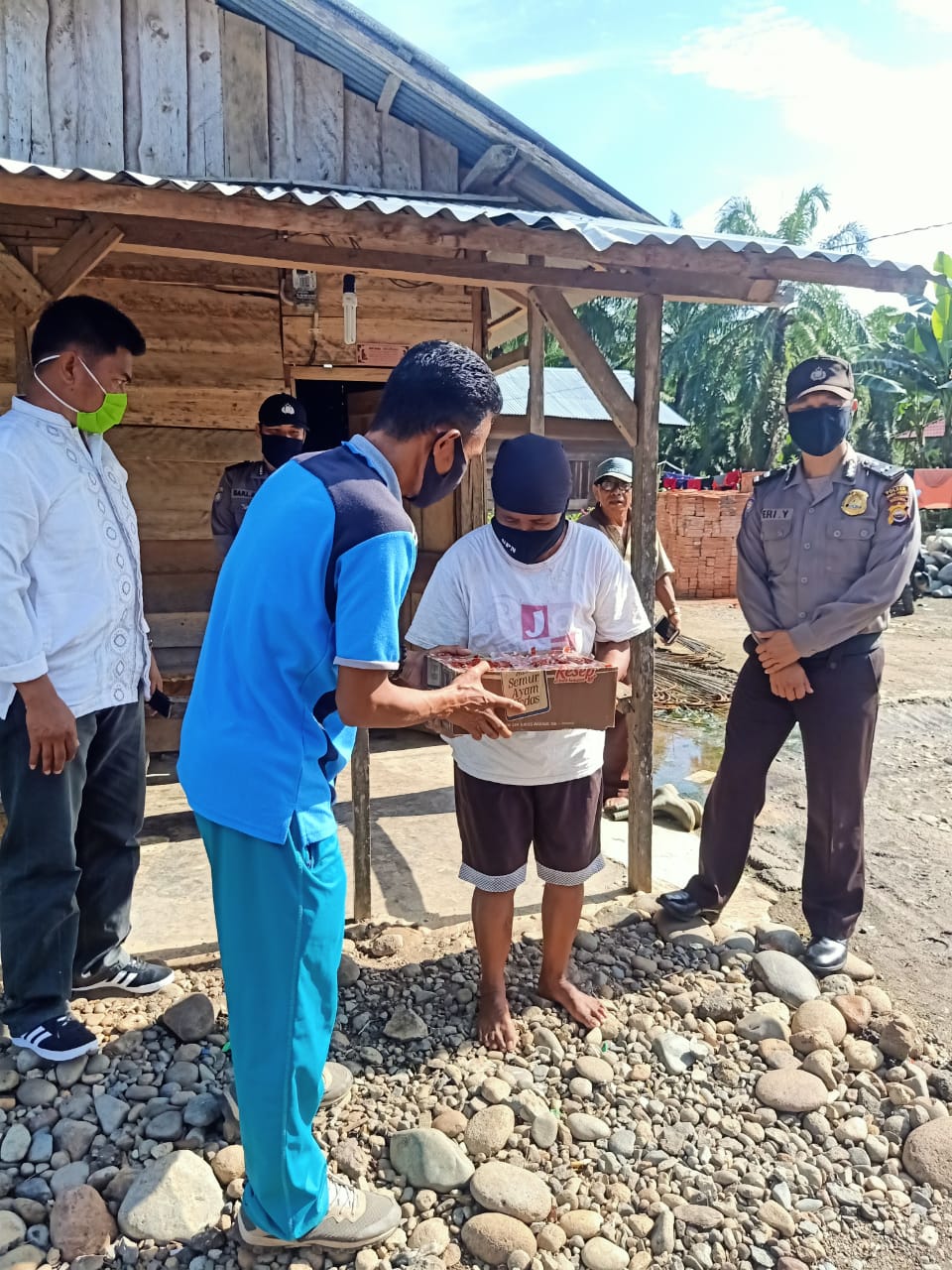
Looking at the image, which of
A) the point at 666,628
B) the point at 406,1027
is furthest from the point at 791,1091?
the point at 666,628

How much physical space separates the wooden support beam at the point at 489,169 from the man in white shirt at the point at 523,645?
382 centimetres

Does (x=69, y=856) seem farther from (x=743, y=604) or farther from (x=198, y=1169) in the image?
(x=743, y=604)

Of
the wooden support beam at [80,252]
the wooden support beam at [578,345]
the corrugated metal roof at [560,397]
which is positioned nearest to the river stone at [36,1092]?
the wooden support beam at [80,252]

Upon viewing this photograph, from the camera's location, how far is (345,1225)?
7.14 ft

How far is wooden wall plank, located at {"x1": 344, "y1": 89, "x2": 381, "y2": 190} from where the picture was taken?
A: 5828 mm

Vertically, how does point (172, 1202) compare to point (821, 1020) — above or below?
above

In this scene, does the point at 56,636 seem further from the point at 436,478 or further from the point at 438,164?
the point at 438,164

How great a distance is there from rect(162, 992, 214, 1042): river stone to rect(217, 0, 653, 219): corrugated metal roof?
5.23m

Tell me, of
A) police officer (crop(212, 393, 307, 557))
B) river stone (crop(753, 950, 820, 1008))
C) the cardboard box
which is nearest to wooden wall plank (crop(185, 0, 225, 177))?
police officer (crop(212, 393, 307, 557))

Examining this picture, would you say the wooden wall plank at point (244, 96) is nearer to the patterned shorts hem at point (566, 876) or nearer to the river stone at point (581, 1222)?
the patterned shorts hem at point (566, 876)

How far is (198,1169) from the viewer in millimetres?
2393

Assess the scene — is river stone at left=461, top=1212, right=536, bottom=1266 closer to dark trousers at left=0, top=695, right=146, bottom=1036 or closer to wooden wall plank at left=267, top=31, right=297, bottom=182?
dark trousers at left=0, top=695, right=146, bottom=1036

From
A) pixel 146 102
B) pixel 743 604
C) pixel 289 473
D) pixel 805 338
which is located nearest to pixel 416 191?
pixel 146 102

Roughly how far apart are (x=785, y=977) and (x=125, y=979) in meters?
2.37
